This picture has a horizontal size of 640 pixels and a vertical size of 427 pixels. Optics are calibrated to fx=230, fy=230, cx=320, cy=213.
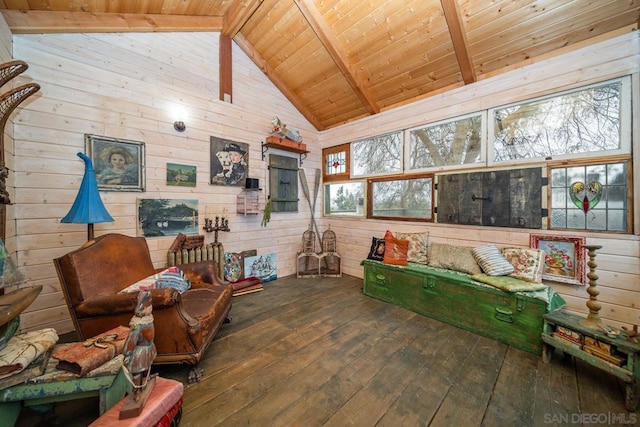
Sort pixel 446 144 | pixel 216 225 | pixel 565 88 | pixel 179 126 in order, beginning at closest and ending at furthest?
pixel 565 88 → pixel 179 126 → pixel 446 144 → pixel 216 225

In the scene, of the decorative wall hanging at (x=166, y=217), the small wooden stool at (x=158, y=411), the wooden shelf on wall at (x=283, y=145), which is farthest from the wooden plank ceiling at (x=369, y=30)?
the small wooden stool at (x=158, y=411)

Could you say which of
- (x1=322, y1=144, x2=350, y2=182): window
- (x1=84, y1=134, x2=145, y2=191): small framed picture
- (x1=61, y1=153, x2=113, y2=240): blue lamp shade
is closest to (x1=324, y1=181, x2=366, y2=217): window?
(x1=322, y1=144, x2=350, y2=182): window

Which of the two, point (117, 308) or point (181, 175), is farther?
point (181, 175)

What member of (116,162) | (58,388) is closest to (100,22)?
(116,162)

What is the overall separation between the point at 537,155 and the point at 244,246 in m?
3.79

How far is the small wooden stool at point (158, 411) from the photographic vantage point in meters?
1.02

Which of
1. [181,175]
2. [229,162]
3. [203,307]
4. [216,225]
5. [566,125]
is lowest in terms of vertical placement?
[203,307]

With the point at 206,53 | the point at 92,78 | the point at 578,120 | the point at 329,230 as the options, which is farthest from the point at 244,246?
the point at 578,120

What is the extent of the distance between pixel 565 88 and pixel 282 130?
10.9 feet

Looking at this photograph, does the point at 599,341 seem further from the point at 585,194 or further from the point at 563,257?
the point at 585,194

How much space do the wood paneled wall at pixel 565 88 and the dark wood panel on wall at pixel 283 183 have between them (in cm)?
186

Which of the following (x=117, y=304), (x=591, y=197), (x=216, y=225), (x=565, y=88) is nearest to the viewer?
(x=117, y=304)

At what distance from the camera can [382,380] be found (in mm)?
1654

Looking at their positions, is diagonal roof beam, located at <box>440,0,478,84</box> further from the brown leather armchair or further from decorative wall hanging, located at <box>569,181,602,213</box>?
the brown leather armchair
